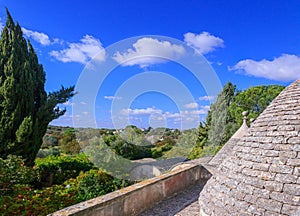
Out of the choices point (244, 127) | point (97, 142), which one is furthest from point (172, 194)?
point (97, 142)

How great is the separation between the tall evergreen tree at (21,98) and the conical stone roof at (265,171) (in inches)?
395

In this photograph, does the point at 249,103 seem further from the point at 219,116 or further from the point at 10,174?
the point at 10,174

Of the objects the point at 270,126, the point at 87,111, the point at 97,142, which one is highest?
the point at 87,111

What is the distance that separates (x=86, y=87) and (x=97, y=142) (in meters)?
3.31

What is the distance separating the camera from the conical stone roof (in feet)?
9.45

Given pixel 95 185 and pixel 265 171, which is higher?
pixel 265 171

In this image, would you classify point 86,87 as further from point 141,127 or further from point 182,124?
point 182,124

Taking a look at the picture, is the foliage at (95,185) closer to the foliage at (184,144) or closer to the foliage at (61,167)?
the foliage at (61,167)

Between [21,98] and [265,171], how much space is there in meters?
11.6

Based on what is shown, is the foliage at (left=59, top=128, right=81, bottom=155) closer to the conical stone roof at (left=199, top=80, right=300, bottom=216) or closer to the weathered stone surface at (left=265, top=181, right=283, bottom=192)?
the conical stone roof at (left=199, top=80, right=300, bottom=216)

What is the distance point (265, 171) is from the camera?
315cm

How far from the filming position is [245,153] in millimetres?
3684

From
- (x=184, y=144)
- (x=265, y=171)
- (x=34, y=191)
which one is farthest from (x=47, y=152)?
(x=265, y=171)

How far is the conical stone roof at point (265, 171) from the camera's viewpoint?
9.45ft
